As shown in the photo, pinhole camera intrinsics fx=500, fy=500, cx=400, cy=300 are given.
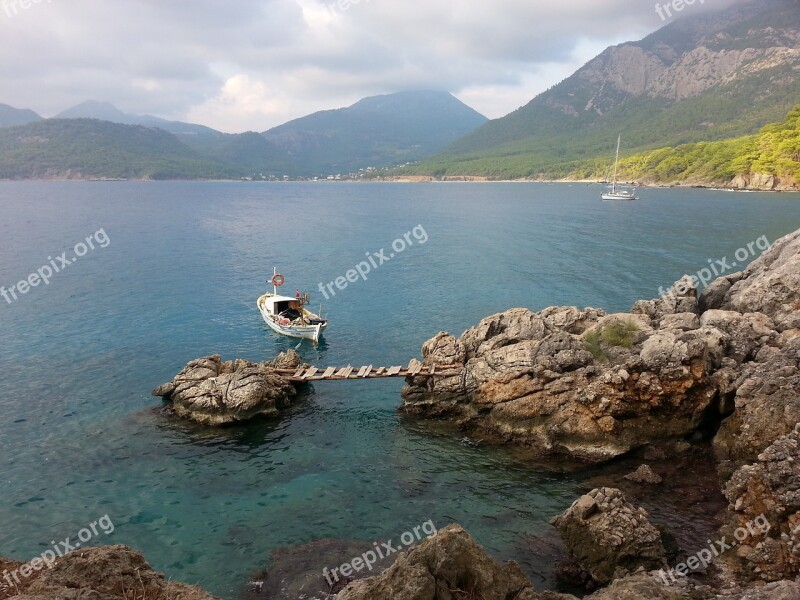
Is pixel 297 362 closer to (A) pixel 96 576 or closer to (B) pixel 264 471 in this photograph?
(B) pixel 264 471

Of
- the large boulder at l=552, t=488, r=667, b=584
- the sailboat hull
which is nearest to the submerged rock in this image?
the large boulder at l=552, t=488, r=667, b=584

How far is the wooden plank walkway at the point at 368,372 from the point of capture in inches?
1286

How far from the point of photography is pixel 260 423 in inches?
1226

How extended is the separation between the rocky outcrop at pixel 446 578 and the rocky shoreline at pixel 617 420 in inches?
1.5

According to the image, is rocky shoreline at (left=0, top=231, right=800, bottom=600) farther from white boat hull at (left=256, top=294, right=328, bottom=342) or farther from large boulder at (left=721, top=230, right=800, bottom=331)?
white boat hull at (left=256, top=294, right=328, bottom=342)

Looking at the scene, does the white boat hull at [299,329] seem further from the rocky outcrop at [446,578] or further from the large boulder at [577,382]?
the rocky outcrop at [446,578]

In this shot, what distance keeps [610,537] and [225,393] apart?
23029mm

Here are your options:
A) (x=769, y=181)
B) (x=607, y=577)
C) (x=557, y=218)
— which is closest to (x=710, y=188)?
(x=769, y=181)

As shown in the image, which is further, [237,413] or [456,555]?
[237,413]

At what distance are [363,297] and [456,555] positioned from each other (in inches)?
1960

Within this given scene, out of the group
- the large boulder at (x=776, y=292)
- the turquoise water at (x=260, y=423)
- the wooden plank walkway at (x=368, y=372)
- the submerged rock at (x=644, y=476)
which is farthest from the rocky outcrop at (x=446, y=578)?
the large boulder at (x=776, y=292)

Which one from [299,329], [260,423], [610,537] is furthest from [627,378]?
[299,329]

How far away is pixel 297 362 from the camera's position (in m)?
37.5

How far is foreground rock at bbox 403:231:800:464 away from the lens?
23859mm
